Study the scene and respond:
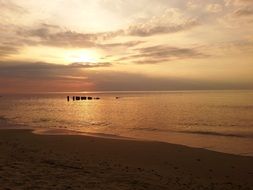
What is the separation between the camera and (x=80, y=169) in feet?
39.9

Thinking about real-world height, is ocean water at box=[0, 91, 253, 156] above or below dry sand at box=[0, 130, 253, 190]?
below

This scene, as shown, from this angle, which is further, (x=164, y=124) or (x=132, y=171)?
(x=164, y=124)

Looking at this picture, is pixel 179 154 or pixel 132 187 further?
pixel 179 154

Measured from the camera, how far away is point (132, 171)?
12.9 meters

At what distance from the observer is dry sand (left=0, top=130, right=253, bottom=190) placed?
978 cm

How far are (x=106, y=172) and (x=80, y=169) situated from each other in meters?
1.06

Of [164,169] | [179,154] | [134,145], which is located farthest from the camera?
[134,145]

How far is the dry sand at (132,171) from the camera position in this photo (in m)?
9.78

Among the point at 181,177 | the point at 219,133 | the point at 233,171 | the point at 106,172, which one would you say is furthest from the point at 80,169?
the point at 219,133

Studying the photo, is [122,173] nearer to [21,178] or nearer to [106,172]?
[106,172]

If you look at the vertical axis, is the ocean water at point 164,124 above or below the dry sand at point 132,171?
below

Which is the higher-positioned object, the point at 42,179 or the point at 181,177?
the point at 42,179

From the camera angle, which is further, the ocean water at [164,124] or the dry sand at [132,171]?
the ocean water at [164,124]

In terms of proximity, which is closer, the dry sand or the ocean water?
the dry sand
